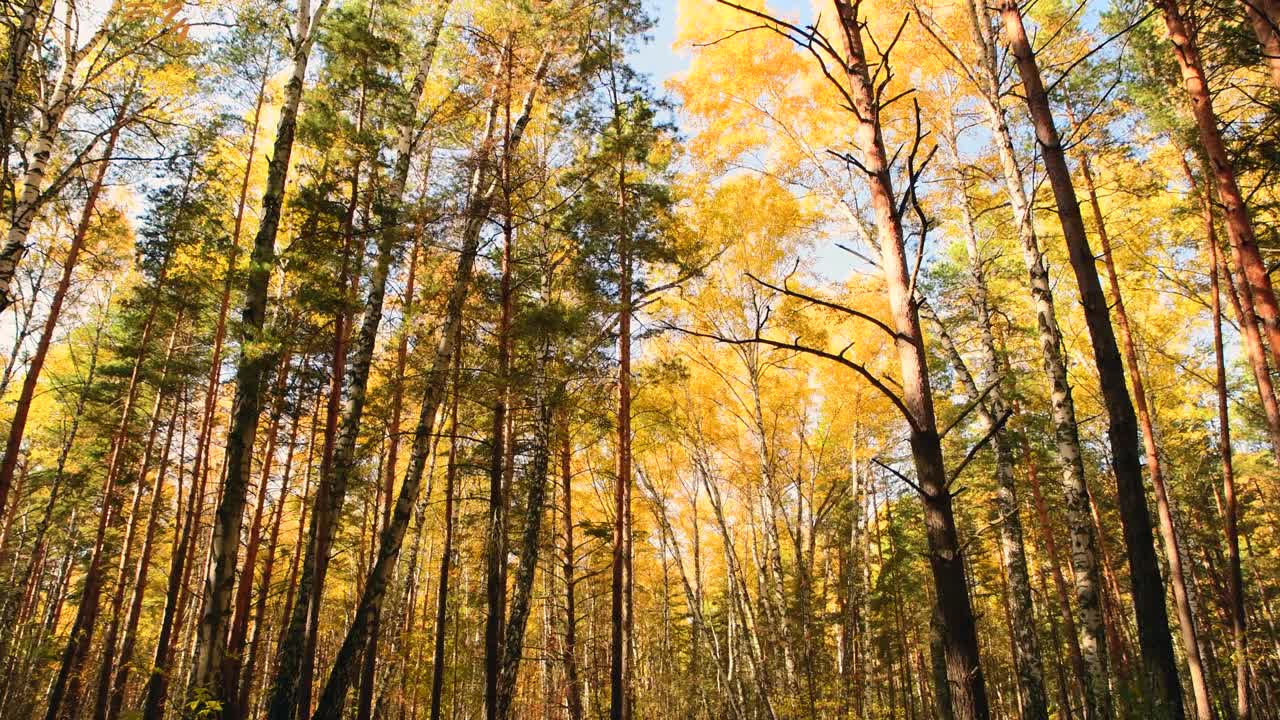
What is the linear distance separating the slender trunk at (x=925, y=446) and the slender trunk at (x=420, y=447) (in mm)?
6937

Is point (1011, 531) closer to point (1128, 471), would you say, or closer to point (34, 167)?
point (1128, 471)

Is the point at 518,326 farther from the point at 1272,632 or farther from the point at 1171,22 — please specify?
the point at 1272,632

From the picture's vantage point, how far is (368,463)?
15.5 meters

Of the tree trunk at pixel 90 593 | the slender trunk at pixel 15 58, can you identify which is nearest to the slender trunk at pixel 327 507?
the slender trunk at pixel 15 58

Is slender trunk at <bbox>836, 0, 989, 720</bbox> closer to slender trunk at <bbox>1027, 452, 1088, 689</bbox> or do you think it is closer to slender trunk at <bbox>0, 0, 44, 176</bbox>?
slender trunk at <bbox>0, 0, 44, 176</bbox>

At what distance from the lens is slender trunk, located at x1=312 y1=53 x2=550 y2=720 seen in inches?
287

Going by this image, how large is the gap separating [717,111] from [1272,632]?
2448 cm

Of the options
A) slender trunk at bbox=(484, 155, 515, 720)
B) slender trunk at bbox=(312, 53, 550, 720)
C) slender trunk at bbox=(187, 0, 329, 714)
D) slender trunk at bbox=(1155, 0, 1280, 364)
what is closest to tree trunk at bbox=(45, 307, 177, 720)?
slender trunk at bbox=(187, 0, 329, 714)

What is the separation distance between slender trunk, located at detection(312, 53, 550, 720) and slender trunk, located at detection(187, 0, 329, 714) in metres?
1.31

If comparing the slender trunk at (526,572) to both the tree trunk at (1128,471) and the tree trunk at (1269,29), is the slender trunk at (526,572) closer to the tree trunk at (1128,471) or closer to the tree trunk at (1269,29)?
the tree trunk at (1128,471)

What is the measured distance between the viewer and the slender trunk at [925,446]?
6.23ft

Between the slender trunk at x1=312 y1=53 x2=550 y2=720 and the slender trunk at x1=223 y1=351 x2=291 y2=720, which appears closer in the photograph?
the slender trunk at x1=312 y1=53 x2=550 y2=720

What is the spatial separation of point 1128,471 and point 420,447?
765 cm

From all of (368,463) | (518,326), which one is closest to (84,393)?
(368,463)
